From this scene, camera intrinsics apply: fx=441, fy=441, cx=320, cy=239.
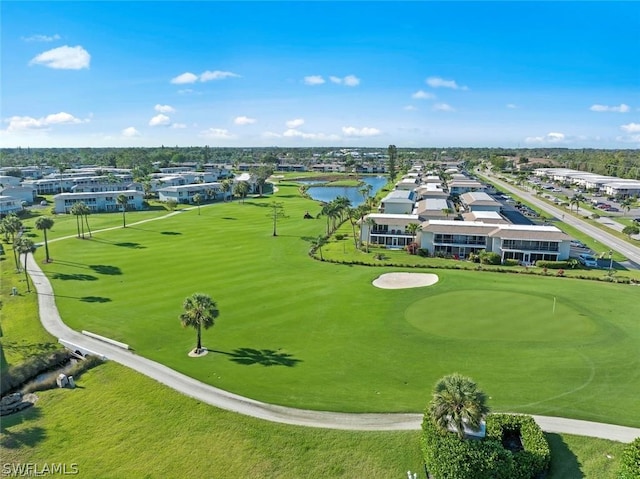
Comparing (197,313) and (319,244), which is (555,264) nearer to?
(319,244)

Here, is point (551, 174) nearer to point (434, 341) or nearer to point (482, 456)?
point (434, 341)

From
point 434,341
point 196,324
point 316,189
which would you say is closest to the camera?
point 196,324

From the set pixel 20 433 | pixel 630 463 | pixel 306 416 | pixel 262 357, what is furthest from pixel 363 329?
pixel 20 433

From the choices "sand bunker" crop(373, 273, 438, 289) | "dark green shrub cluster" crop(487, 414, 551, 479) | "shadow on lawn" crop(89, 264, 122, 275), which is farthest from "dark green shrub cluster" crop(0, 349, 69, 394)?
"sand bunker" crop(373, 273, 438, 289)

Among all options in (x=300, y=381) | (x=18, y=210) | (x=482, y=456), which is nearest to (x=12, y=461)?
(x=300, y=381)

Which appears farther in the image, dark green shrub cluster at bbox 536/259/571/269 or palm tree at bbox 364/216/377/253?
palm tree at bbox 364/216/377/253

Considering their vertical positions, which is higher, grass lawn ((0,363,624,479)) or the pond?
the pond

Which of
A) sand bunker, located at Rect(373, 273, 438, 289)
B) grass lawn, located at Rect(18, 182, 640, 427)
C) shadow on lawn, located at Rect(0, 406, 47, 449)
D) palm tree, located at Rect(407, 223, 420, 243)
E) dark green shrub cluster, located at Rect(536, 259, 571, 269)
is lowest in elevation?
shadow on lawn, located at Rect(0, 406, 47, 449)

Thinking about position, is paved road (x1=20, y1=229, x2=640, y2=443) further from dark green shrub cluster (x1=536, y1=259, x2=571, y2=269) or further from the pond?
the pond
